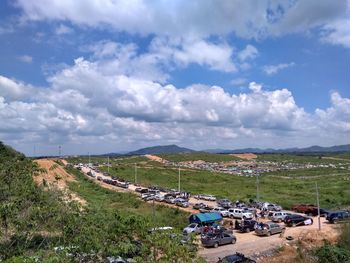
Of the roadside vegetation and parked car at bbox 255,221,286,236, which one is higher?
the roadside vegetation

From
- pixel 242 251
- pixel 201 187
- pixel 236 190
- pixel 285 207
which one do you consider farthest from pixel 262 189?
A: pixel 242 251

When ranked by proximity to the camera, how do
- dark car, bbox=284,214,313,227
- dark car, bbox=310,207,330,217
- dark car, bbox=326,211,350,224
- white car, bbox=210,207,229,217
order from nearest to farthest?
dark car, bbox=326,211,350,224
dark car, bbox=284,214,313,227
dark car, bbox=310,207,330,217
white car, bbox=210,207,229,217

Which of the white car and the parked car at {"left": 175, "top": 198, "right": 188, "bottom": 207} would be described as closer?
the white car

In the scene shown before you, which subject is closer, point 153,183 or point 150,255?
point 150,255

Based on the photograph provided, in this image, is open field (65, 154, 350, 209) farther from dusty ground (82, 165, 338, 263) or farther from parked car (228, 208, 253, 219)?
dusty ground (82, 165, 338, 263)

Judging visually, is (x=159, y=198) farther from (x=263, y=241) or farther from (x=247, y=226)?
(x=263, y=241)

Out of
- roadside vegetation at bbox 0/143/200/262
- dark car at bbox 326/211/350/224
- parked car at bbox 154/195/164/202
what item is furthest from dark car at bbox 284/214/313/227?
Answer: roadside vegetation at bbox 0/143/200/262

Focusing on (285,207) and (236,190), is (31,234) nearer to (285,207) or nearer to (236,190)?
(285,207)
